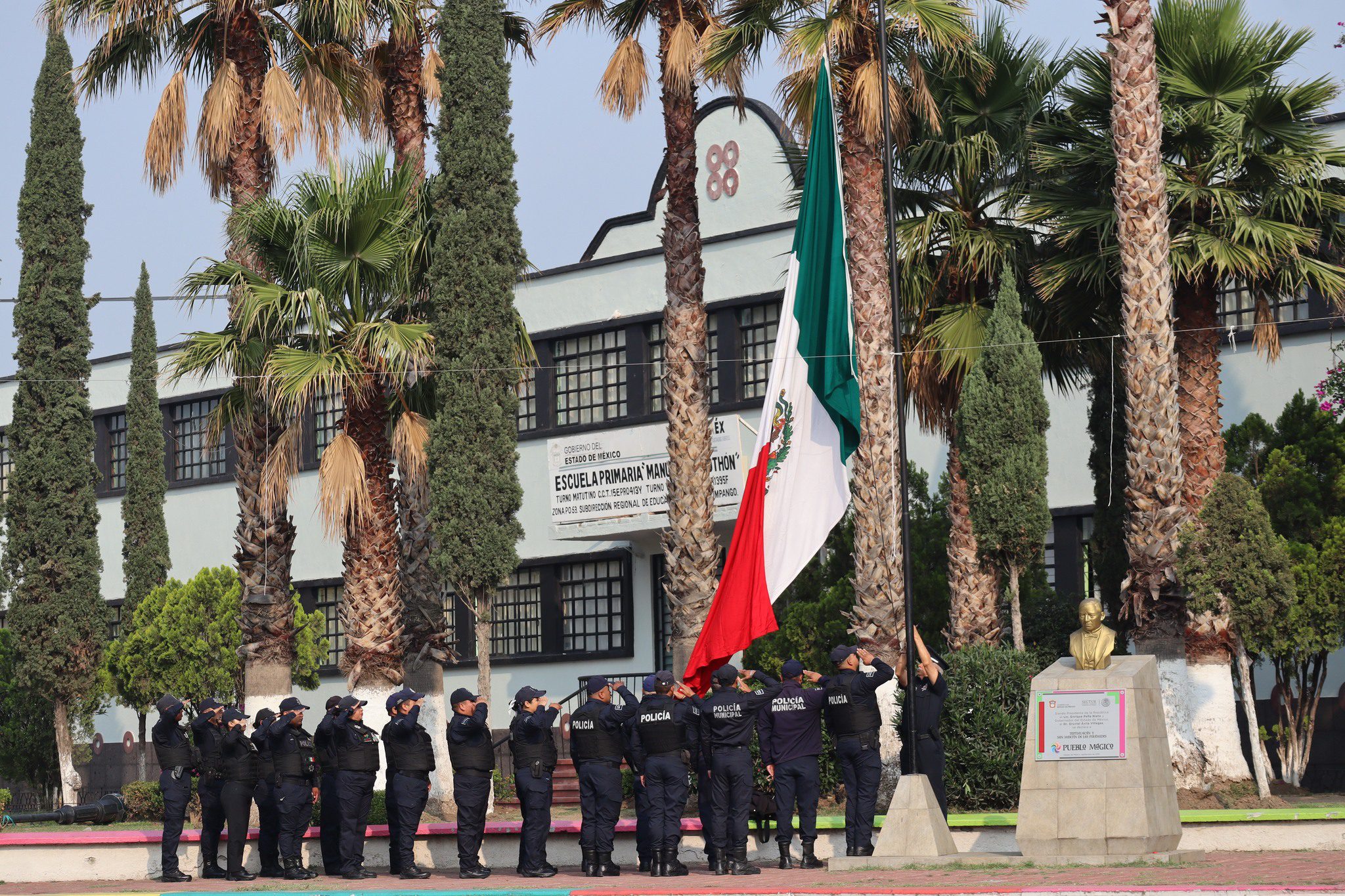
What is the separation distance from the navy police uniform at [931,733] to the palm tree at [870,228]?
3803 millimetres

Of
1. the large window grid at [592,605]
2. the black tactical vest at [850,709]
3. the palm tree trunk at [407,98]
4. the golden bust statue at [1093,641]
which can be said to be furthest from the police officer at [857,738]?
the large window grid at [592,605]

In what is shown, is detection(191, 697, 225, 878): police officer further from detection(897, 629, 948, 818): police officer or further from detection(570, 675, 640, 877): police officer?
detection(897, 629, 948, 818): police officer

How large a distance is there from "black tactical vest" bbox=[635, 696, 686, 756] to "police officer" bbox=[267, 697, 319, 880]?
10.8 feet

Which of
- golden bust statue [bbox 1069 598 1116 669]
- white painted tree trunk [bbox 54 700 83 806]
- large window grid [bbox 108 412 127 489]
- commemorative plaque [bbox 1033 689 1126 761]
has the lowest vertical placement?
white painted tree trunk [bbox 54 700 83 806]

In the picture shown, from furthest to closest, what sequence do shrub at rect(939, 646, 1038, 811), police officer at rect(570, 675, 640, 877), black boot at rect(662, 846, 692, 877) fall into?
shrub at rect(939, 646, 1038, 811) → police officer at rect(570, 675, 640, 877) → black boot at rect(662, 846, 692, 877)

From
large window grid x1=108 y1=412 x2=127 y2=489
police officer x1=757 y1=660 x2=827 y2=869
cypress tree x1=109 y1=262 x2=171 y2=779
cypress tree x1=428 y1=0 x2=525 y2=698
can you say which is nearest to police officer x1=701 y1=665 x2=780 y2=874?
police officer x1=757 y1=660 x2=827 y2=869

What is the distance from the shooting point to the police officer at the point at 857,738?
1424 centimetres

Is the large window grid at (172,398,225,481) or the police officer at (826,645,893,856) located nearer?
the police officer at (826,645,893,856)

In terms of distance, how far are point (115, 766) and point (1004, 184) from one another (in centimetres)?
2254

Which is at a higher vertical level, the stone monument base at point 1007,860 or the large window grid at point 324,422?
the large window grid at point 324,422

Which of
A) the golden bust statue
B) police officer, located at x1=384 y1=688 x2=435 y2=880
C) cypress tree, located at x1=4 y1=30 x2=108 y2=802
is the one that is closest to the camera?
the golden bust statue

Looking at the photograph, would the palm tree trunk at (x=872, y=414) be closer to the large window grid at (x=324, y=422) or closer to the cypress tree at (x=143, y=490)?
the large window grid at (x=324, y=422)

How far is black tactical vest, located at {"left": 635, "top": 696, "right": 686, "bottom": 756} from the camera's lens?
14797 mm

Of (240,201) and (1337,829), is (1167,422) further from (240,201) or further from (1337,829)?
(240,201)
